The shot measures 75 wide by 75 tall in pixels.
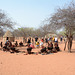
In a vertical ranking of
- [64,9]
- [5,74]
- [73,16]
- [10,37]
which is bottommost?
[5,74]

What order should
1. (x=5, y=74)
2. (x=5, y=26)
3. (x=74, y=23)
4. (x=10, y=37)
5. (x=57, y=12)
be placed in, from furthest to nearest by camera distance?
(x=10, y=37) < (x=5, y=26) < (x=57, y=12) < (x=74, y=23) < (x=5, y=74)

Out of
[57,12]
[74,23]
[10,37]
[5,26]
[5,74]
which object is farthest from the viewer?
[10,37]

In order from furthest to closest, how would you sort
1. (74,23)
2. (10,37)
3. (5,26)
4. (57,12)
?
(10,37) < (5,26) < (57,12) < (74,23)

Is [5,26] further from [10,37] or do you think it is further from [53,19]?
[10,37]

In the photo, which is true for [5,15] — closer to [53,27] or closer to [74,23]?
[53,27]

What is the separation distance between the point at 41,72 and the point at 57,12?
602cm

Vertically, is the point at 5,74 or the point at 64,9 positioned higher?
the point at 64,9

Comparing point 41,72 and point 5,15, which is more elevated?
point 5,15

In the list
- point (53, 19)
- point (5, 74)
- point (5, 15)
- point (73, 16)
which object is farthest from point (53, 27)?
point (5, 15)

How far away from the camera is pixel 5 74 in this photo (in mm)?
4828

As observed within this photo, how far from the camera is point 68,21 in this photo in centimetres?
855

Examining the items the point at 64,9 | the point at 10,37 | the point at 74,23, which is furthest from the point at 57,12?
the point at 10,37

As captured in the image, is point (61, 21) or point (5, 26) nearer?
point (61, 21)

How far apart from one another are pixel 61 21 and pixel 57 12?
0.89 m
